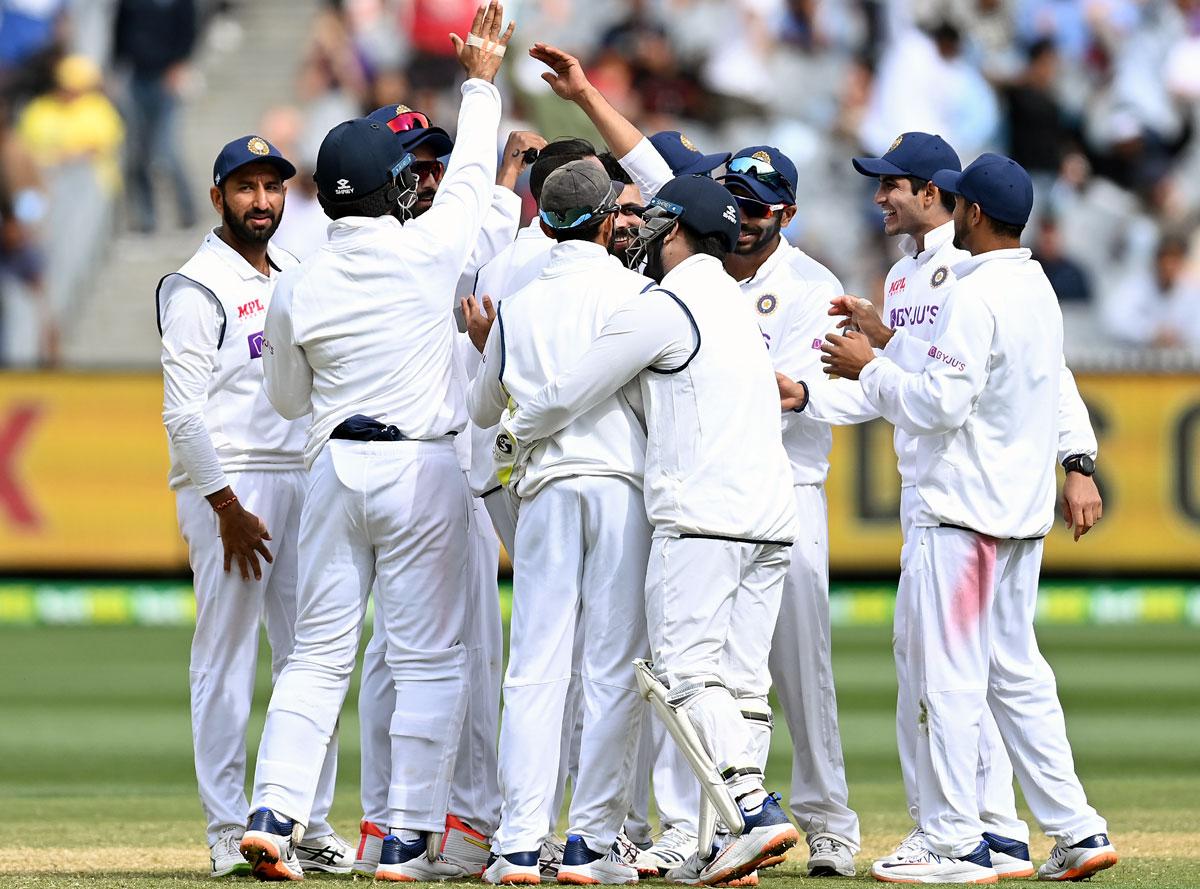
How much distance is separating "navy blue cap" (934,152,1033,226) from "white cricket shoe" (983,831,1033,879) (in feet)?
6.88

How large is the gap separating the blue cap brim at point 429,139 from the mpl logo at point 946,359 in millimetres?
1882

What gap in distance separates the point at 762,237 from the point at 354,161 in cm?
160

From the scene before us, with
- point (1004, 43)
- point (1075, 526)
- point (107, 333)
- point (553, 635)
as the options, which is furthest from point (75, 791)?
point (1004, 43)

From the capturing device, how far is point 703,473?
19.1ft

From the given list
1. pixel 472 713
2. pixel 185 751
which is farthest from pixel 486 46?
pixel 185 751

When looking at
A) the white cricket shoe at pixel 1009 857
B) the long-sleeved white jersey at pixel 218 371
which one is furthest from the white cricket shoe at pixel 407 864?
the white cricket shoe at pixel 1009 857

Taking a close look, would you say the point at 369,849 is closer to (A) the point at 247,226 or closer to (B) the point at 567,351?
(B) the point at 567,351

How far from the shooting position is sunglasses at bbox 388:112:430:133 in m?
6.75

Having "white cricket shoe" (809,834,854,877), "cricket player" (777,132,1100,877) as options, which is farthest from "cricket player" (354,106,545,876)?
"cricket player" (777,132,1100,877)

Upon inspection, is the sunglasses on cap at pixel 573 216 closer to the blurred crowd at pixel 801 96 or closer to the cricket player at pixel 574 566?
the cricket player at pixel 574 566

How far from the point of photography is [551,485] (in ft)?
19.5

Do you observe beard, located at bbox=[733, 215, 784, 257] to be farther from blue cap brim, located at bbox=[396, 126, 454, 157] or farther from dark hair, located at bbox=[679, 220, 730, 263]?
blue cap brim, located at bbox=[396, 126, 454, 157]

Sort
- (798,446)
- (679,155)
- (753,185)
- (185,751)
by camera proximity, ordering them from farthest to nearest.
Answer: (185,751) < (679,155) < (798,446) < (753,185)

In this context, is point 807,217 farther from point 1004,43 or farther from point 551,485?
point 551,485
